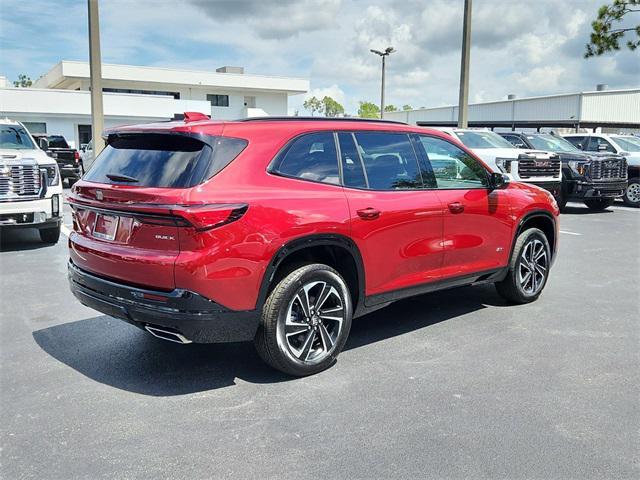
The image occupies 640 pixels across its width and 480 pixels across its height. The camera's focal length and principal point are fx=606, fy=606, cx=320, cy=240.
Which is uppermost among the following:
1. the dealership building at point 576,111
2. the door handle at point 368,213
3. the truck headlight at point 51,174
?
the dealership building at point 576,111

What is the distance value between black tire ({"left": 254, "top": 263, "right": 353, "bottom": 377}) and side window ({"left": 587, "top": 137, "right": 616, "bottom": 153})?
49.6ft

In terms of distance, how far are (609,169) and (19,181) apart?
42.2 ft

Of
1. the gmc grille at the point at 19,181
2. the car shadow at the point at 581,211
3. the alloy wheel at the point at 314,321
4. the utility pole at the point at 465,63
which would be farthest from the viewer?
the utility pole at the point at 465,63

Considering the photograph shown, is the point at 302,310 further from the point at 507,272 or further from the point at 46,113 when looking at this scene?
the point at 46,113

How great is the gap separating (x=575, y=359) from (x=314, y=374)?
2.02 m

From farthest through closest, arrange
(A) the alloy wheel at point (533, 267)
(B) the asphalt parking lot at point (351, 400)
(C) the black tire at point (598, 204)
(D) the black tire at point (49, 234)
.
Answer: (C) the black tire at point (598, 204), (D) the black tire at point (49, 234), (A) the alloy wheel at point (533, 267), (B) the asphalt parking lot at point (351, 400)

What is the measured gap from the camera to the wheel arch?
13.0 ft

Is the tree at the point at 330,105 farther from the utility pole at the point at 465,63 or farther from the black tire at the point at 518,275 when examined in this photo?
the black tire at the point at 518,275

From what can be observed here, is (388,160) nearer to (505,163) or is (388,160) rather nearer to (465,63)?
(505,163)

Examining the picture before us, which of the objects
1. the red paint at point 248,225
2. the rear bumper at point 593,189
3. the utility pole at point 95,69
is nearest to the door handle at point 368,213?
the red paint at point 248,225

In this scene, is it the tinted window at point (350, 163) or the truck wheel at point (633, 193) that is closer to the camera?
the tinted window at point (350, 163)

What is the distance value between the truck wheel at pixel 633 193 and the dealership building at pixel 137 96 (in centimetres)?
2328

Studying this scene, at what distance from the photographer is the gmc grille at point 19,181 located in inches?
342

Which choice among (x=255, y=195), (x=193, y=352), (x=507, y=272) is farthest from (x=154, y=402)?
(x=507, y=272)
